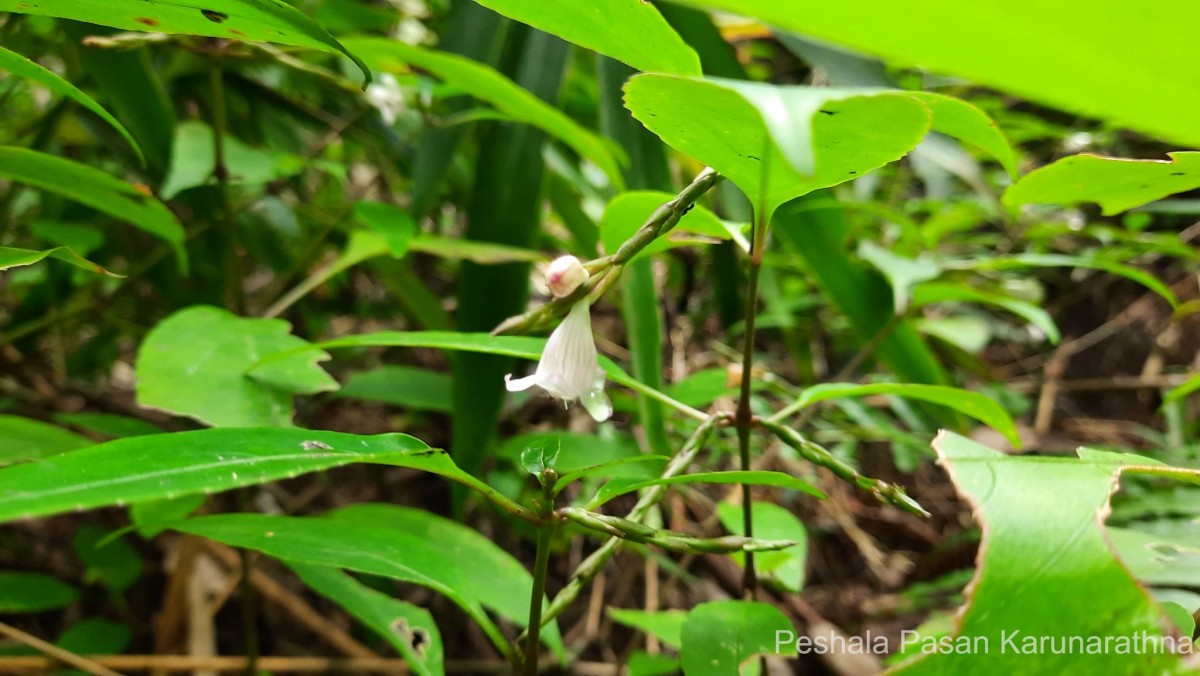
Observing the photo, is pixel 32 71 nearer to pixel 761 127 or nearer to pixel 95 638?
pixel 761 127

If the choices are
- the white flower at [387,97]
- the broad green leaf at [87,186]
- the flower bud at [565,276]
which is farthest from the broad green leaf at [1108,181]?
the white flower at [387,97]

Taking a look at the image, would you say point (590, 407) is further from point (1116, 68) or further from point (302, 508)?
point (302, 508)

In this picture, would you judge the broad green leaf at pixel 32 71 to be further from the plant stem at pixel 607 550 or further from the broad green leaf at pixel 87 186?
the plant stem at pixel 607 550

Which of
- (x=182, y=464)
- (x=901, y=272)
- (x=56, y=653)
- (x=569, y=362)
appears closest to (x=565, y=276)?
(x=569, y=362)

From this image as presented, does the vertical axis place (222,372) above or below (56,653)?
above

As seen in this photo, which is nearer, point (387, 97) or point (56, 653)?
point (56, 653)

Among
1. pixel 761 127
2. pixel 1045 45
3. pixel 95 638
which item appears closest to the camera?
pixel 1045 45

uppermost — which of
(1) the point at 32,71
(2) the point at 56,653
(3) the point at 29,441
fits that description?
(1) the point at 32,71

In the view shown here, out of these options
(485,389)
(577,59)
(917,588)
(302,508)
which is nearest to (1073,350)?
(917,588)

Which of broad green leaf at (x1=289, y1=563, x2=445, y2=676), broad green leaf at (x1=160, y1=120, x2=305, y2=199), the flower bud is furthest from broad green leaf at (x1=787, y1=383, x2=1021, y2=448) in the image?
broad green leaf at (x1=160, y1=120, x2=305, y2=199)
